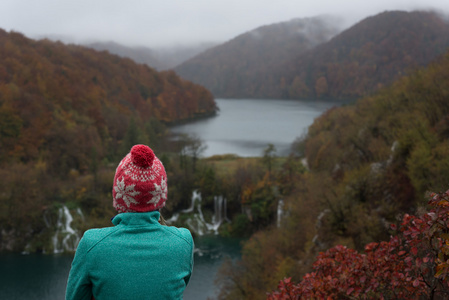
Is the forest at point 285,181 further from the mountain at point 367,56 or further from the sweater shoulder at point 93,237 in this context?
the mountain at point 367,56

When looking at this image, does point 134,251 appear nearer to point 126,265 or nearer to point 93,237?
point 126,265

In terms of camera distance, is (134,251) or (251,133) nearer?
(134,251)

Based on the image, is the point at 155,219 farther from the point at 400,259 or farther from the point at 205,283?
the point at 205,283

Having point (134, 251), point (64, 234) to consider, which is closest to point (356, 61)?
point (64, 234)

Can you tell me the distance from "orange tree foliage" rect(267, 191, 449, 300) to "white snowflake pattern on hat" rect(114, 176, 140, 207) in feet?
7.62

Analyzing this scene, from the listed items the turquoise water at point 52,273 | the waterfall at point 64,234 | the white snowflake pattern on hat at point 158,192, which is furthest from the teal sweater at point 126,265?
the waterfall at point 64,234

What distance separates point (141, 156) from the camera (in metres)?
1.80

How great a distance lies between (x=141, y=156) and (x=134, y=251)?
0.45 m

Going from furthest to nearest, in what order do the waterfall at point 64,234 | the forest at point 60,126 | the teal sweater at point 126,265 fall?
the forest at point 60,126 → the waterfall at point 64,234 → the teal sweater at point 126,265

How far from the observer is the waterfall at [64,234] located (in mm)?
28625

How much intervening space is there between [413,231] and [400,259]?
3.57ft

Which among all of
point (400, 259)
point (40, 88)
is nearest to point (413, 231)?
point (400, 259)

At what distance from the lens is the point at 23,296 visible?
21.5 meters

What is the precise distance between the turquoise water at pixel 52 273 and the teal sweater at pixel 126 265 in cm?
2036
